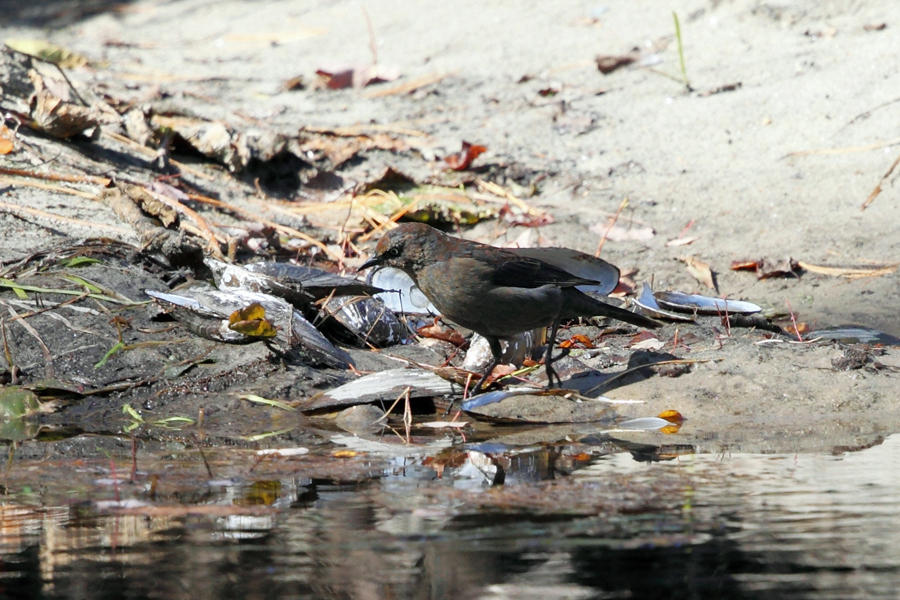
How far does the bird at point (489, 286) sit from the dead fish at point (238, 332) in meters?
0.41

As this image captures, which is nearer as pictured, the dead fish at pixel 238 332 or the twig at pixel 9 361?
the twig at pixel 9 361

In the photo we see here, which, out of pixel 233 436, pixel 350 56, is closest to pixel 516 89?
pixel 350 56

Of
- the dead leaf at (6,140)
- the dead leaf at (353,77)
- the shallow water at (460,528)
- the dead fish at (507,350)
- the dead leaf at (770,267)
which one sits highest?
the dead leaf at (353,77)

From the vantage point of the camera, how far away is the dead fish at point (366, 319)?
5305mm

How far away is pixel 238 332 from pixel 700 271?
271 cm

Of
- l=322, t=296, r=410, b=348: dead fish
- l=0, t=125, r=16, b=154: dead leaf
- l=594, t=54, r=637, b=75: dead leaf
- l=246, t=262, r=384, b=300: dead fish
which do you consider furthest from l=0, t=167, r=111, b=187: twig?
l=594, t=54, r=637, b=75: dead leaf

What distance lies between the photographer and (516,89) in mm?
9352

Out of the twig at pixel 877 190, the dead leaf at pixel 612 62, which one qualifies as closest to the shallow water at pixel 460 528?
the twig at pixel 877 190

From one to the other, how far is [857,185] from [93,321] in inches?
180

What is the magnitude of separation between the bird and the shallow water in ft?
3.48

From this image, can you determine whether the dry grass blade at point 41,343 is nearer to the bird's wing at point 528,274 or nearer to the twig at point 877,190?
the bird's wing at point 528,274

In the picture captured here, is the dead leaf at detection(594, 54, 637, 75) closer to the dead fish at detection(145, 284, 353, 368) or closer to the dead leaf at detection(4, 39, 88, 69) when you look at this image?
the dead leaf at detection(4, 39, 88, 69)

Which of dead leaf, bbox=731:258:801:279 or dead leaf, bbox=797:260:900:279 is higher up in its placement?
dead leaf, bbox=731:258:801:279

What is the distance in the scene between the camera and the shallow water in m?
2.40
